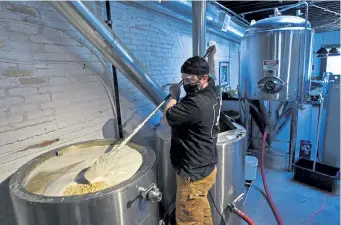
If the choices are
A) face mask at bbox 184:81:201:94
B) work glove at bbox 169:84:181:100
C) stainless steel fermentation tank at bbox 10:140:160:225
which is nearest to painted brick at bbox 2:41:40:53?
stainless steel fermentation tank at bbox 10:140:160:225

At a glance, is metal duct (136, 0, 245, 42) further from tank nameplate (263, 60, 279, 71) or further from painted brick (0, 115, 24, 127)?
painted brick (0, 115, 24, 127)

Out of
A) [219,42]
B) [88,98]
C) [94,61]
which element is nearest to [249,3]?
[219,42]

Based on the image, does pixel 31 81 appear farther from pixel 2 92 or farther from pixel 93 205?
pixel 93 205

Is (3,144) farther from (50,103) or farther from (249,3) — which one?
(249,3)

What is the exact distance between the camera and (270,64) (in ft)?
8.08

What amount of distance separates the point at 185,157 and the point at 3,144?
108cm

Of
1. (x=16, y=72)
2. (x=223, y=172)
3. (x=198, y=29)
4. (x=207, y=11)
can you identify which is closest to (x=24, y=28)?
(x=16, y=72)

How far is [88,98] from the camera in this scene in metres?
1.82

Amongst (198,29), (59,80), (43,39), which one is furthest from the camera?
(198,29)

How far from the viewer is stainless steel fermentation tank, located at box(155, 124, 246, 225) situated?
1667mm

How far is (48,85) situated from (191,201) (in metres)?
1.23

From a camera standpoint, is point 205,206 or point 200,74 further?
point 205,206

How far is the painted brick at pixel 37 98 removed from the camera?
141 cm

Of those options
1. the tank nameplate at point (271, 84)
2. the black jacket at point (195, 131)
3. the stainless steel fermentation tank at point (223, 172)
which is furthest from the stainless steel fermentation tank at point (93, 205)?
the tank nameplate at point (271, 84)
